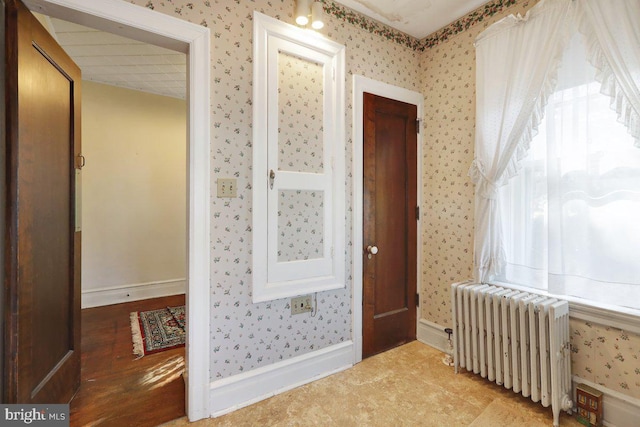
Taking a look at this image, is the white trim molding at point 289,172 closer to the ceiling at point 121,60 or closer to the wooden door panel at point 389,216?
the wooden door panel at point 389,216

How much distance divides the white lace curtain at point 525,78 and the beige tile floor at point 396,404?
0.79 m

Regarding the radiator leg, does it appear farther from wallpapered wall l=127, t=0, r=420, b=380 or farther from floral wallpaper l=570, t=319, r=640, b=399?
wallpapered wall l=127, t=0, r=420, b=380

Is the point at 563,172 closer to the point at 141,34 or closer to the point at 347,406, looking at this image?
the point at 347,406

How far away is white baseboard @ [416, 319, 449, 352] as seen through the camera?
2605 millimetres

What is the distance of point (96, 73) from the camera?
11.0ft

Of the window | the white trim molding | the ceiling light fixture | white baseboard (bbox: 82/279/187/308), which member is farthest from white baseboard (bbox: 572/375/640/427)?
white baseboard (bbox: 82/279/187/308)

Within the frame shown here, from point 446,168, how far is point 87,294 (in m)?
4.21

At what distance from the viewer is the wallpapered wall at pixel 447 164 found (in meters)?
2.45

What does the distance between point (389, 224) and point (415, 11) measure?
1715mm

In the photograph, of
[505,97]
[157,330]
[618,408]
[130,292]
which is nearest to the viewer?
[618,408]

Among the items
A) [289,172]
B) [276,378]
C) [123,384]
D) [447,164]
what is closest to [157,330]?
[123,384]

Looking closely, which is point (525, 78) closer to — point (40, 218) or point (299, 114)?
point (299, 114)

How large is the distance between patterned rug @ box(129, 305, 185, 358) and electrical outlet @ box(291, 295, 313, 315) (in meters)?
1.28

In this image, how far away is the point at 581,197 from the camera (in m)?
1.80
